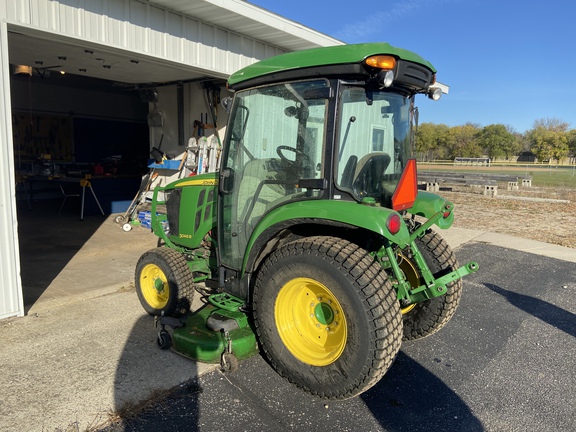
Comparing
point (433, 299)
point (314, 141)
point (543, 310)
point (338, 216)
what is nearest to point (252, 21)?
point (314, 141)

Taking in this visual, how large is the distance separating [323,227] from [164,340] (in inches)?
60.7

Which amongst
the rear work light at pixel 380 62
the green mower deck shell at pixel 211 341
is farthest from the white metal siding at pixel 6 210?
the rear work light at pixel 380 62

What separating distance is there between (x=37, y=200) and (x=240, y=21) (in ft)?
28.3

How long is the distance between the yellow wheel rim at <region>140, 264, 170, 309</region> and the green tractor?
0.45 m

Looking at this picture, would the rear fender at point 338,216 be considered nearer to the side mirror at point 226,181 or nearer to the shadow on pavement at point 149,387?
the side mirror at point 226,181

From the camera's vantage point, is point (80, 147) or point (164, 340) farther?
point (80, 147)

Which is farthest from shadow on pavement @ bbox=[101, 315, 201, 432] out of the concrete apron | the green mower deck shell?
the green mower deck shell

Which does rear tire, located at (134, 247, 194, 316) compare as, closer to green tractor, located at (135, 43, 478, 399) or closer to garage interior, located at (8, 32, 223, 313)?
green tractor, located at (135, 43, 478, 399)

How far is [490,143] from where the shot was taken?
69250 millimetres

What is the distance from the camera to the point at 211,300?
3.44 meters

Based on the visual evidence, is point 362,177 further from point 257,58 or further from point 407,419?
point 257,58

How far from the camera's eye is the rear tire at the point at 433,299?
3340 millimetres

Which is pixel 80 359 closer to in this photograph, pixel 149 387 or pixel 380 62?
pixel 149 387

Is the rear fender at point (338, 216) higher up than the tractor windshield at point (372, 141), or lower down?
lower down
